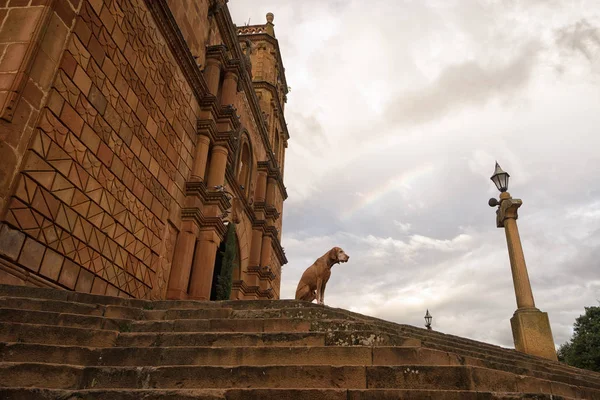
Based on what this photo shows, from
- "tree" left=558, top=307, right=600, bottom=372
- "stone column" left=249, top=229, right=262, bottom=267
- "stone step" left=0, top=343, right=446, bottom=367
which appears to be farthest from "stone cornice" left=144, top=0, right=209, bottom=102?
"tree" left=558, top=307, right=600, bottom=372

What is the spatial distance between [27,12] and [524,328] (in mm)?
12998

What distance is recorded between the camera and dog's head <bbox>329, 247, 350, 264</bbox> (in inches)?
478

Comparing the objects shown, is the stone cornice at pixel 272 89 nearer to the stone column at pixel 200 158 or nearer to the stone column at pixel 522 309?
the stone column at pixel 200 158

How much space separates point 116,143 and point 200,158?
4.51 metres

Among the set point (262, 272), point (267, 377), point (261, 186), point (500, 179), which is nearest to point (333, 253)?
point (500, 179)

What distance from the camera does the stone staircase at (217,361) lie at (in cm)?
337

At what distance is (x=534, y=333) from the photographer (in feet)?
36.0

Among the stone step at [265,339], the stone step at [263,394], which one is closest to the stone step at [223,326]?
the stone step at [265,339]

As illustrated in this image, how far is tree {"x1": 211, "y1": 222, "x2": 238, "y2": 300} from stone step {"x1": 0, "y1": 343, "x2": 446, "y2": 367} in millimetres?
10180

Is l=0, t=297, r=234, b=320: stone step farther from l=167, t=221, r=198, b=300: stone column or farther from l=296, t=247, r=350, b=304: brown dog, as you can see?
l=296, t=247, r=350, b=304: brown dog

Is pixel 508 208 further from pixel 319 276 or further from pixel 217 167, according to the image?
pixel 217 167

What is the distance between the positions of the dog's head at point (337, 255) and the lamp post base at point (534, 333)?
193 inches

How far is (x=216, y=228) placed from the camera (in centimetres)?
1313

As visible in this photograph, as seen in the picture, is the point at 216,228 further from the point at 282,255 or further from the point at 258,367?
the point at 282,255
